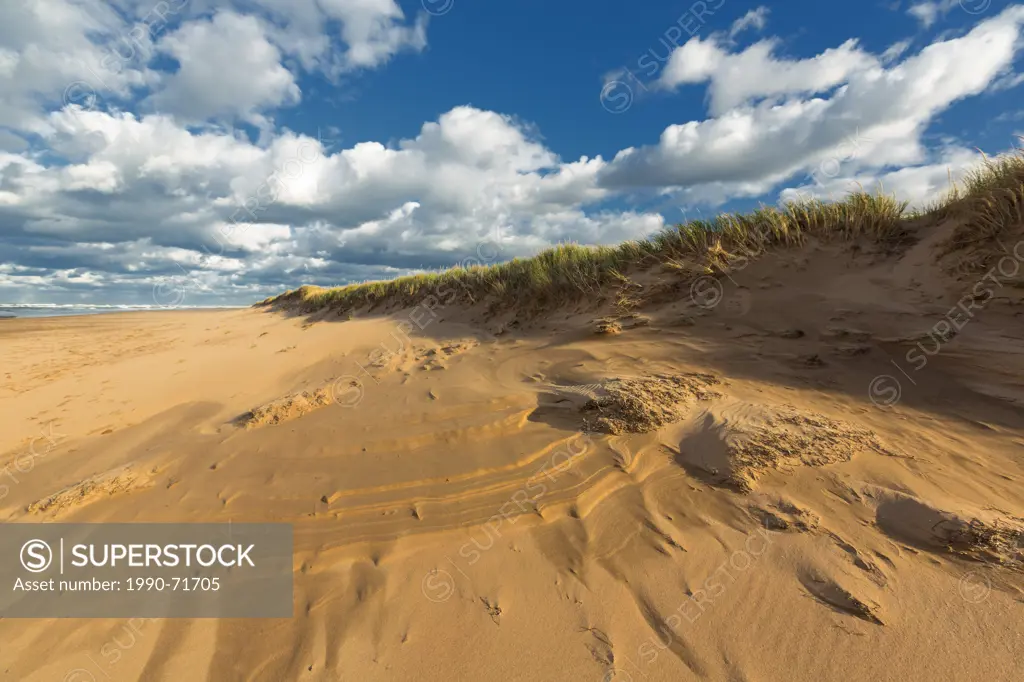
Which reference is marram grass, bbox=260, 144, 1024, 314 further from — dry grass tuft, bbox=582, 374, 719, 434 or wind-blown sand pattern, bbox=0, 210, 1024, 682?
dry grass tuft, bbox=582, 374, 719, 434

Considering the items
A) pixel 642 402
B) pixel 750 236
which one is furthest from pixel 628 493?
pixel 750 236

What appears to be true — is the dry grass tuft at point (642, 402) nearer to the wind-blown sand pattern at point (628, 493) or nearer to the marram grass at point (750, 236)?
the wind-blown sand pattern at point (628, 493)

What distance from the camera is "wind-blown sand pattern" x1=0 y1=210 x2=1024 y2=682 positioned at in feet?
6.45

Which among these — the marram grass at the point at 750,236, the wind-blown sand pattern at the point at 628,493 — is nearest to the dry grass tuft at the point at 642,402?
the wind-blown sand pattern at the point at 628,493

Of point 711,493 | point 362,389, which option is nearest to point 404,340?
point 362,389

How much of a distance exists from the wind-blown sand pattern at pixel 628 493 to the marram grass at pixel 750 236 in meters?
0.32

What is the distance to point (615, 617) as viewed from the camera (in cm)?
209

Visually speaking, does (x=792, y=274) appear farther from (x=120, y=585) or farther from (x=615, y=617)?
(x=120, y=585)

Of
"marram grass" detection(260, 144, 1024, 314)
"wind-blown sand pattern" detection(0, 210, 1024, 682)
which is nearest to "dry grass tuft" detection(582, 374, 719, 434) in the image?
"wind-blown sand pattern" detection(0, 210, 1024, 682)

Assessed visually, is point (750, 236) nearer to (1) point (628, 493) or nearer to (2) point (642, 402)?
(2) point (642, 402)

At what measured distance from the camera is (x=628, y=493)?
114 inches

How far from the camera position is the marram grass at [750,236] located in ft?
15.6

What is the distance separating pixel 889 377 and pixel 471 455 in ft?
12.6

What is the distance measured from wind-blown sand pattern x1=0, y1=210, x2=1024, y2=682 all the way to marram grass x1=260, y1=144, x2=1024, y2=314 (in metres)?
0.32
